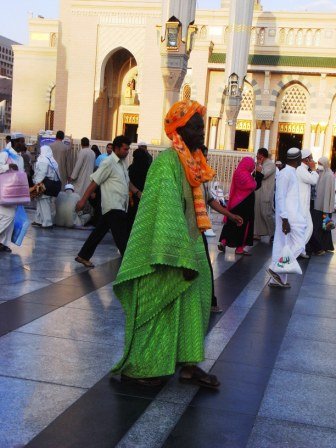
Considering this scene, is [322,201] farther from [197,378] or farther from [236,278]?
[197,378]

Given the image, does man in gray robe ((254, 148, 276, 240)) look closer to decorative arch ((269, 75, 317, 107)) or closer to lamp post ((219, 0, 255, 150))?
lamp post ((219, 0, 255, 150))

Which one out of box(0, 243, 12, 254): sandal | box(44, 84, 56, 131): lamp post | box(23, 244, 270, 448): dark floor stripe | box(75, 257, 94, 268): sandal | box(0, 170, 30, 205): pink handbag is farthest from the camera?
box(44, 84, 56, 131): lamp post

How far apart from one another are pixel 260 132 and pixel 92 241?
2383 centimetres

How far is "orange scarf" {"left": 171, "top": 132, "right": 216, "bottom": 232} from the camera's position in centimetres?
384

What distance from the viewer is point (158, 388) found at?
386 cm

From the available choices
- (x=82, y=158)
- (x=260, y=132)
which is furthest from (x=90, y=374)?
(x=260, y=132)

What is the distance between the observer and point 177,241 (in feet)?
12.0

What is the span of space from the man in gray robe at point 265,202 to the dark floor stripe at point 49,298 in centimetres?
501

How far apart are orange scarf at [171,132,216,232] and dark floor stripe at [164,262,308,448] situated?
1.02 meters

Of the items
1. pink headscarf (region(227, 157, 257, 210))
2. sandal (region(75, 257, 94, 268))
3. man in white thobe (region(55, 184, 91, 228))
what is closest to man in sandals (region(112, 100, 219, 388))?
sandal (region(75, 257, 94, 268))

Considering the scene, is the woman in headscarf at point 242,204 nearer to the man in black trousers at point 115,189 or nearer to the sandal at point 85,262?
the man in black trousers at point 115,189

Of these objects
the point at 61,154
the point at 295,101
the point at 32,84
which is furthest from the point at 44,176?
the point at 32,84

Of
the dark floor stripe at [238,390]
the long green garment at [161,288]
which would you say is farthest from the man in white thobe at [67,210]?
the long green garment at [161,288]

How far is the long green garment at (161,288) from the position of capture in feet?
12.1
